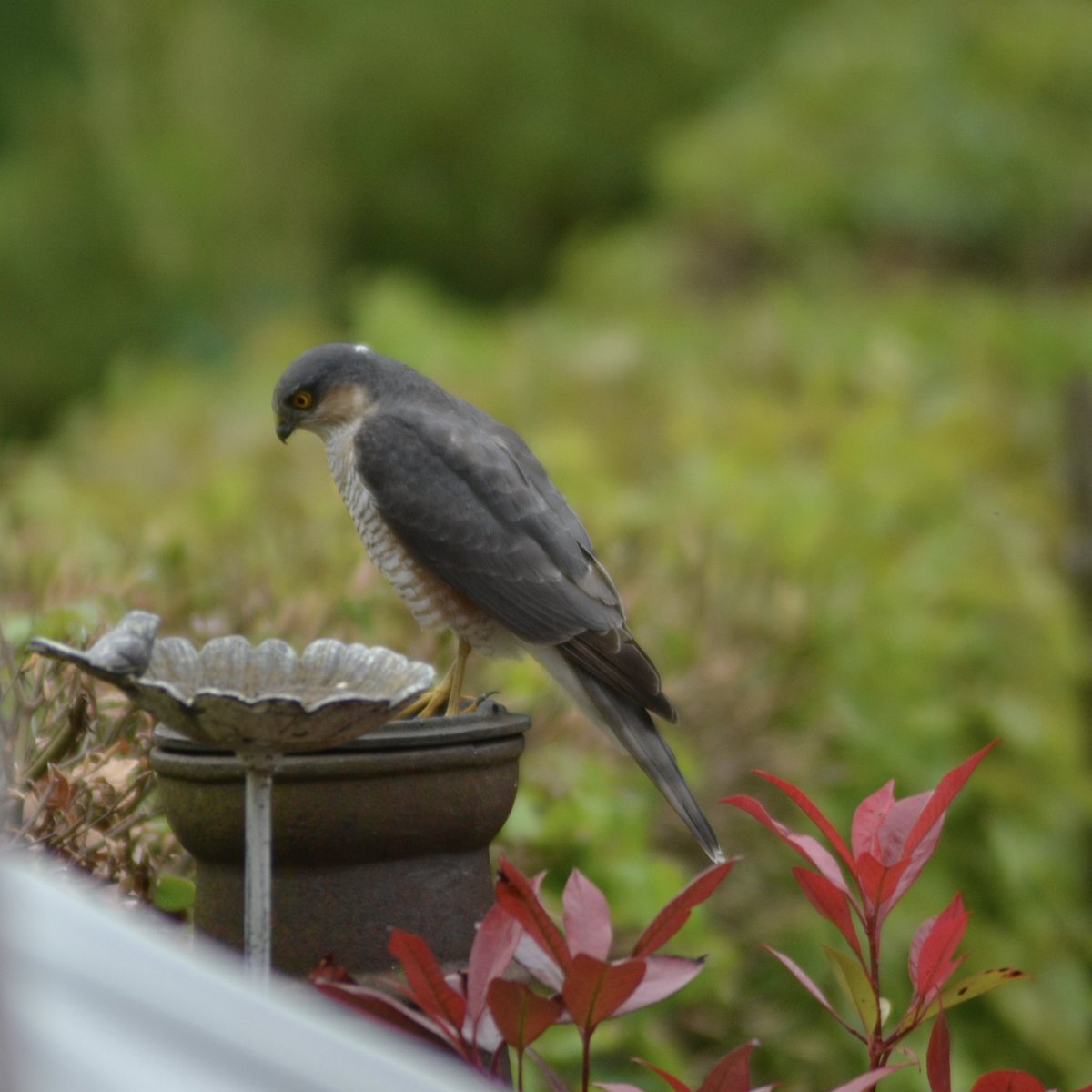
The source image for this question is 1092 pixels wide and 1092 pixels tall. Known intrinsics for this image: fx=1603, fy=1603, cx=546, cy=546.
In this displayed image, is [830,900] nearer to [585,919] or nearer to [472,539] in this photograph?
[585,919]

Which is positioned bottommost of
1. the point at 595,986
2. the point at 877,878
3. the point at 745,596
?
the point at 595,986

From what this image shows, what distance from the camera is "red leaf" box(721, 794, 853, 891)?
5.51ft

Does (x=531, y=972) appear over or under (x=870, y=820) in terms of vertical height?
under

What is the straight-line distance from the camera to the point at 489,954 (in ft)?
5.10

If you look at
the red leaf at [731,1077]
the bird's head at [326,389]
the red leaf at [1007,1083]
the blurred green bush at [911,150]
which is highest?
the blurred green bush at [911,150]

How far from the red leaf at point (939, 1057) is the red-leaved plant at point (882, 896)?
0.10 feet

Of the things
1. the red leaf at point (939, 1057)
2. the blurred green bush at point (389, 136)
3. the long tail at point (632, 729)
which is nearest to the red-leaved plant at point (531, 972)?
the red leaf at point (939, 1057)

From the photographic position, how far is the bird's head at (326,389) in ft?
8.44

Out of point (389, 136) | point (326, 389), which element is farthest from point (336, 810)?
point (389, 136)

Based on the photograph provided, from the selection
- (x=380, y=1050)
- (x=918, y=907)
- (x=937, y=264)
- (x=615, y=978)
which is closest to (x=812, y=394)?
(x=918, y=907)

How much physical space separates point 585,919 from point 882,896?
1.06ft

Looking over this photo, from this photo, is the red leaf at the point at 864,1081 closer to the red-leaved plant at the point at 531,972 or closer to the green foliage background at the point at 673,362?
the red-leaved plant at the point at 531,972

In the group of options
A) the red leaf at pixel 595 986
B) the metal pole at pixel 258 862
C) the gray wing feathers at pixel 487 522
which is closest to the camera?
the red leaf at pixel 595 986

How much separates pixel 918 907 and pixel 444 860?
2.65 meters
